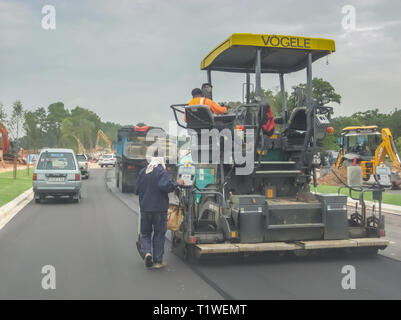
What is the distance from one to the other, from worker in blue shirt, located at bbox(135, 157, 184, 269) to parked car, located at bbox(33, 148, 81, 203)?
10505mm

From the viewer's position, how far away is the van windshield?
17.7 m

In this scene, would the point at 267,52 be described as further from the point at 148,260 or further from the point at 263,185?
the point at 148,260

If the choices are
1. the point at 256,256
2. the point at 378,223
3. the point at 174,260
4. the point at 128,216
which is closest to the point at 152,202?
the point at 174,260

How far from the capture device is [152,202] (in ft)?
24.5

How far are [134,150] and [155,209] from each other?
1516 cm

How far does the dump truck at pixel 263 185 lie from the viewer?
24.6 feet

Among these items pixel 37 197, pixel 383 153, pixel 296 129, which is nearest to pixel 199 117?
pixel 296 129

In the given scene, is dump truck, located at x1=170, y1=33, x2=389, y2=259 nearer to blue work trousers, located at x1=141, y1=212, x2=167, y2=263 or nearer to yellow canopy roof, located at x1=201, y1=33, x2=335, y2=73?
yellow canopy roof, located at x1=201, y1=33, x2=335, y2=73

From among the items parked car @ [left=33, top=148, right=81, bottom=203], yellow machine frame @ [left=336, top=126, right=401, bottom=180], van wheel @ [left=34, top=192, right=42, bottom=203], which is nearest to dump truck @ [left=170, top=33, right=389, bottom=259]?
parked car @ [left=33, top=148, right=81, bottom=203]

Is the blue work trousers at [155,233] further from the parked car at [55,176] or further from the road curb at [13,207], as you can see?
the parked car at [55,176]

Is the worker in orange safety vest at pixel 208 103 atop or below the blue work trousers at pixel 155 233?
atop

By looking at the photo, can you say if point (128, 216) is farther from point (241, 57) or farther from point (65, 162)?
point (241, 57)

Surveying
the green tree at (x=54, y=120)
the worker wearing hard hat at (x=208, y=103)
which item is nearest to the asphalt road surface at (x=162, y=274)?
the worker wearing hard hat at (x=208, y=103)

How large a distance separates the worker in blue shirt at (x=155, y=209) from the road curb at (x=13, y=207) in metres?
5.89
